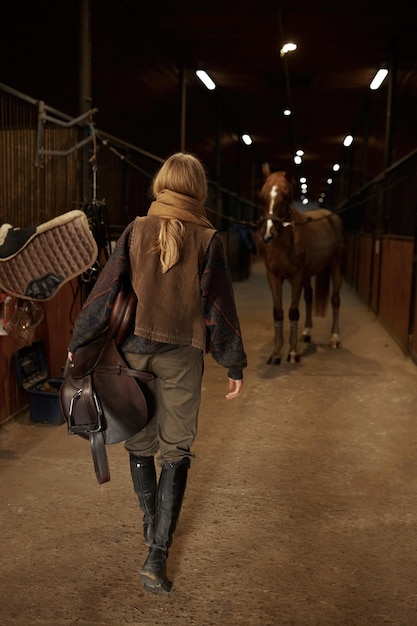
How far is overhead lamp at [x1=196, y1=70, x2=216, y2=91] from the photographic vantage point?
10605mm

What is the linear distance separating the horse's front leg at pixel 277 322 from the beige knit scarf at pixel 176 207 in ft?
12.2

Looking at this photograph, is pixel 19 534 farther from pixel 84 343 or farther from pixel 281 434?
pixel 281 434

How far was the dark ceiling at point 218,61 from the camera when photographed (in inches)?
294

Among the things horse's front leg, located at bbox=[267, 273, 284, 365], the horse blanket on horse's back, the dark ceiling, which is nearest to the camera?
the horse blanket on horse's back

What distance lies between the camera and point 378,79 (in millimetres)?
10750

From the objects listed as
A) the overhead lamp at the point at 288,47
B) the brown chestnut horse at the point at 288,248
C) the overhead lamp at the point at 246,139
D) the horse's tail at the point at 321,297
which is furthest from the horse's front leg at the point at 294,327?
the overhead lamp at the point at 246,139

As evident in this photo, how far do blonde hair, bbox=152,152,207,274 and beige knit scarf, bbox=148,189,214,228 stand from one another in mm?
29

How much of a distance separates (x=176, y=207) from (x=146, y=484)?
40.3 inches

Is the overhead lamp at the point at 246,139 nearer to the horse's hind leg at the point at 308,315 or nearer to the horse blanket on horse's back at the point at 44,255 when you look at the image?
the horse's hind leg at the point at 308,315

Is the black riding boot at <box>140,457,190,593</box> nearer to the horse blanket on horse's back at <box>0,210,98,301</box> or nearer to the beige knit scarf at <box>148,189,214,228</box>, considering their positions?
the beige knit scarf at <box>148,189,214,228</box>

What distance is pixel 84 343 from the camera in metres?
2.07

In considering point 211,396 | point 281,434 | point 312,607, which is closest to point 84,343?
point 312,607

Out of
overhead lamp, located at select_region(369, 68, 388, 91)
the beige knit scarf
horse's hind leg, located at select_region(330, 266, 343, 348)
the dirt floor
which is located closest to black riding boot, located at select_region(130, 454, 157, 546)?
the dirt floor

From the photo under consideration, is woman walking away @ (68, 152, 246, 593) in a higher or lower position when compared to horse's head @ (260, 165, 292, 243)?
lower
